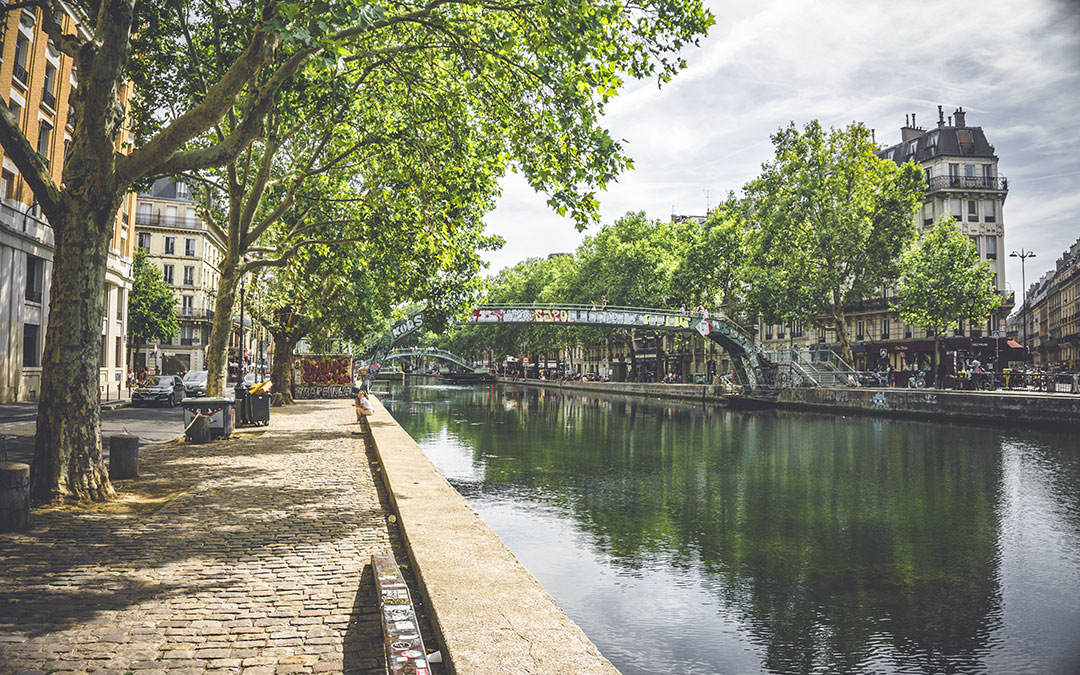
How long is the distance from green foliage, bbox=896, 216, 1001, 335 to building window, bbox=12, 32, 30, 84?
1777 inches

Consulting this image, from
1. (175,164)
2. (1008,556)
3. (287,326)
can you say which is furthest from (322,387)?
(1008,556)

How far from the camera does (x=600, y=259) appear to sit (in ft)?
214

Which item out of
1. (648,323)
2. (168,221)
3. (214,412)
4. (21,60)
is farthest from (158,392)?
(168,221)

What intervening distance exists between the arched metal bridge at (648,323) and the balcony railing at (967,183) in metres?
23.2

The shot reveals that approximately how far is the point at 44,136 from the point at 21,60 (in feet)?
11.6

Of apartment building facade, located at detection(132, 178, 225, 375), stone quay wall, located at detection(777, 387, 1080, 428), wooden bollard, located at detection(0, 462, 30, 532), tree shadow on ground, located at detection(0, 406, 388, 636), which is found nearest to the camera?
tree shadow on ground, located at detection(0, 406, 388, 636)

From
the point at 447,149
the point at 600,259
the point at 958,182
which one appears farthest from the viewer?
the point at 600,259

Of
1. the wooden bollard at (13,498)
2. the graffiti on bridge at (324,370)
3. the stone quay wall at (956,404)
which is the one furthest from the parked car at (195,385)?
the wooden bollard at (13,498)

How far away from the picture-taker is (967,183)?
58.4m

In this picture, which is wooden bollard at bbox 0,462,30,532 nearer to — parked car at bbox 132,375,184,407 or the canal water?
the canal water

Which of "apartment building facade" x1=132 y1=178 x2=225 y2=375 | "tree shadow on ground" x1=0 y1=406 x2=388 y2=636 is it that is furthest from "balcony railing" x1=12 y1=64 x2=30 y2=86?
"apartment building facade" x1=132 y1=178 x2=225 y2=375

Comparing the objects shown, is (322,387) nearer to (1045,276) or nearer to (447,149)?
(447,149)

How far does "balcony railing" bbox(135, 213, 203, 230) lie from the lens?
68.9 m

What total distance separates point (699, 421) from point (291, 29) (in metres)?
26.3
